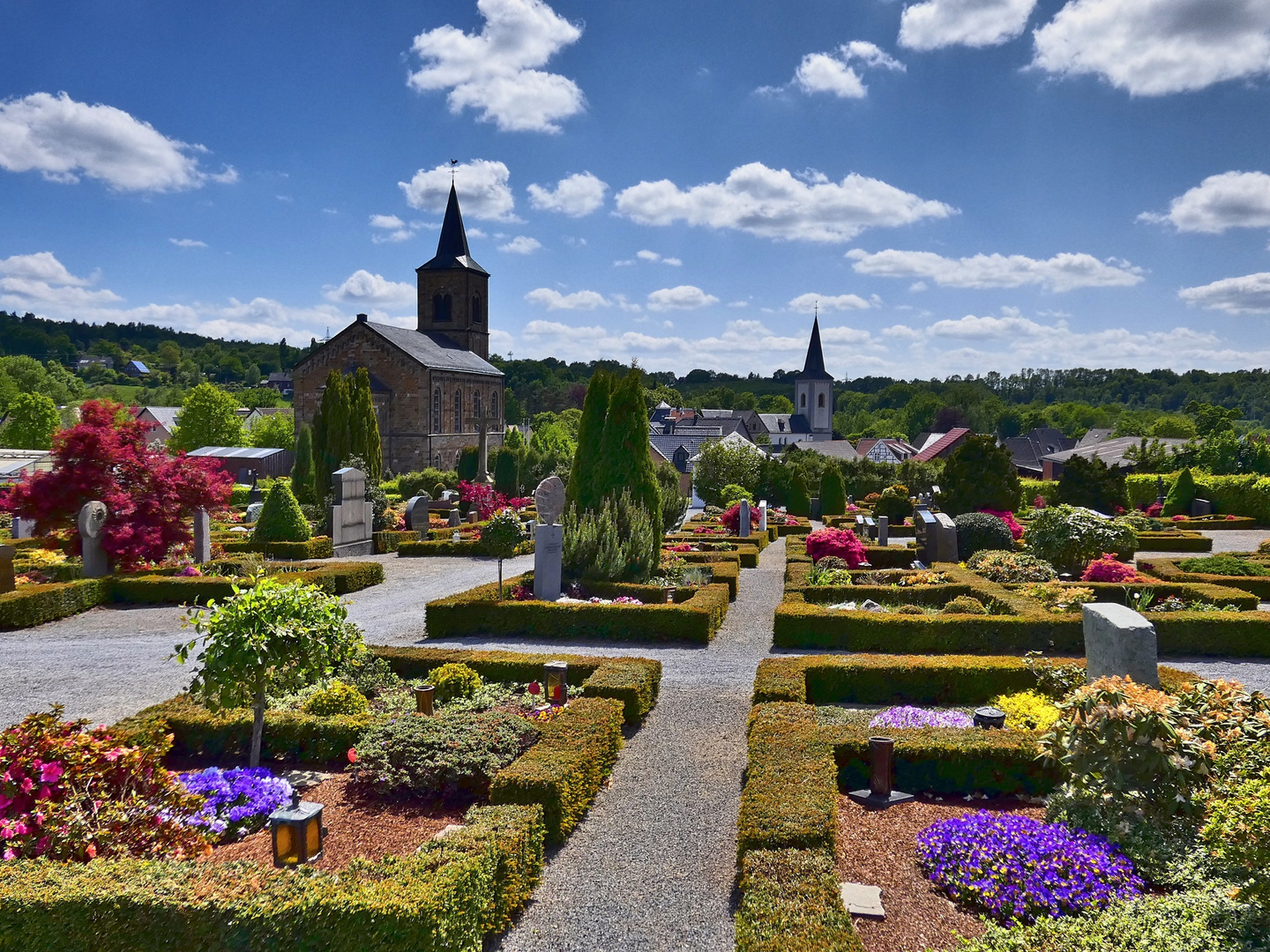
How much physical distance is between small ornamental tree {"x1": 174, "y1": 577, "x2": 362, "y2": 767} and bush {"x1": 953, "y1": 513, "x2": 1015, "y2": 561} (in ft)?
51.2

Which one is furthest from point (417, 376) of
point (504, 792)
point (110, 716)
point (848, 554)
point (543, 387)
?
point (543, 387)

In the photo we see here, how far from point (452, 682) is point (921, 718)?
4773 millimetres

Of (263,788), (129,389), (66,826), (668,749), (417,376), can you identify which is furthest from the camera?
(129,389)

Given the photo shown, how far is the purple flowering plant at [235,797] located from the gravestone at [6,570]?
31.4ft

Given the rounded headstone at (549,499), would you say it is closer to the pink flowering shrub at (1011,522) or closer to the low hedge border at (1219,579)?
the pink flowering shrub at (1011,522)

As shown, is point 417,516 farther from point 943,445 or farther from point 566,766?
point 943,445

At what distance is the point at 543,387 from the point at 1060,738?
125m

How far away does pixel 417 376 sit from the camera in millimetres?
49781

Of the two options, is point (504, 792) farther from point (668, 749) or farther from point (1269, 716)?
point (1269, 716)

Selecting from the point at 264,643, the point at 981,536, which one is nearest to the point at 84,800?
the point at 264,643

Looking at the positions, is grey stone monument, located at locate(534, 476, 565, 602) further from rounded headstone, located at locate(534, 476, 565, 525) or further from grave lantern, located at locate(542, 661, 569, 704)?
grave lantern, located at locate(542, 661, 569, 704)

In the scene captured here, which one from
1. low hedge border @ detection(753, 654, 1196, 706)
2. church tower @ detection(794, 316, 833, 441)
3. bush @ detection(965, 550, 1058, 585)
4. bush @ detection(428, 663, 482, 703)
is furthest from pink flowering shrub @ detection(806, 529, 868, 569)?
church tower @ detection(794, 316, 833, 441)

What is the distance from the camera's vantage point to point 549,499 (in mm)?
15289

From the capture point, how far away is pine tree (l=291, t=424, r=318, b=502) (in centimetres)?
3052
